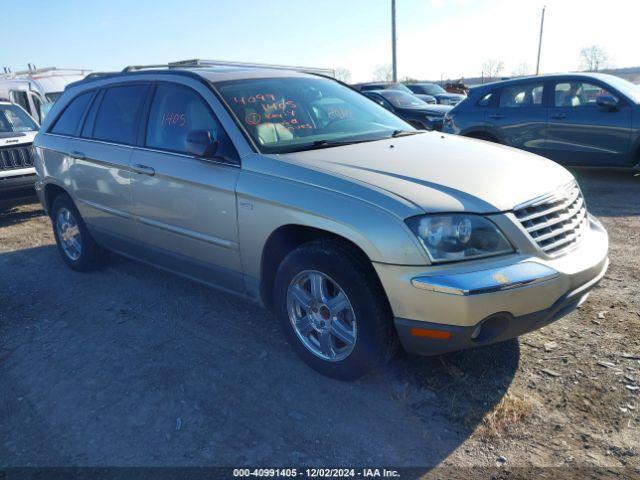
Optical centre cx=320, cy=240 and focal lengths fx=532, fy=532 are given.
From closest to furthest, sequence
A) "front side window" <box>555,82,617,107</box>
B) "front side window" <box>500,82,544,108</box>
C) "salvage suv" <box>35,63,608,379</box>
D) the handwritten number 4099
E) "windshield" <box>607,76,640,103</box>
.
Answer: "salvage suv" <box>35,63,608,379</box>, the handwritten number 4099, "windshield" <box>607,76,640,103</box>, "front side window" <box>555,82,617,107</box>, "front side window" <box>500,82,544,108</box>

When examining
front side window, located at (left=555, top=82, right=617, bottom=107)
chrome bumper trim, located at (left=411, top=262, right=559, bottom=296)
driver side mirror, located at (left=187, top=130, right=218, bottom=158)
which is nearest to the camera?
chrome bumper trim, located at (left=411, top=262, right=559, bottom=296)

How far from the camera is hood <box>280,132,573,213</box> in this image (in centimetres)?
270

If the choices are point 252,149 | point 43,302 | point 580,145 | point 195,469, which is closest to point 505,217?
point 252,149

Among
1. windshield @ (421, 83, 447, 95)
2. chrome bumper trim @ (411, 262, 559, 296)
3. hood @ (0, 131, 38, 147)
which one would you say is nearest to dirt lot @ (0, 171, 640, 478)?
chrome bumper trim @ (411, 262, 559, 296)

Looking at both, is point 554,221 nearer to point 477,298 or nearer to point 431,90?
point 477,298

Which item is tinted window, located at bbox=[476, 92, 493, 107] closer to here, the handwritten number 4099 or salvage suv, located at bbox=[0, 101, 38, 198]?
the handwritten number 4099

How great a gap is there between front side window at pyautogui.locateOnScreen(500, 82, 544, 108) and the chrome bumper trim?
22.2 ft

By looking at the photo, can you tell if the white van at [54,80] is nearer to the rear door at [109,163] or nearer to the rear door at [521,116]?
the rear door at [109,163]

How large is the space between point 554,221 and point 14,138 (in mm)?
7679

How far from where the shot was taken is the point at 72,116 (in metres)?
5.07

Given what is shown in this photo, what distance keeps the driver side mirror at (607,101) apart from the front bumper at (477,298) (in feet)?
19.8

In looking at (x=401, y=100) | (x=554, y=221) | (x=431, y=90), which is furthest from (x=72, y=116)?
(x=431, y=90)

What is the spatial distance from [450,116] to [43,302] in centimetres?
731

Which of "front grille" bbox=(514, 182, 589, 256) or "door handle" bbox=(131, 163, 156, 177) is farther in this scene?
"door handle" bbox=(131, 163, 156, 177)
